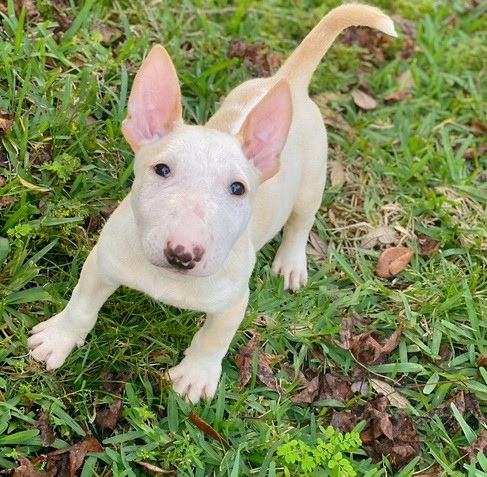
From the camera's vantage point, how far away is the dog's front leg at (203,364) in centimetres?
410

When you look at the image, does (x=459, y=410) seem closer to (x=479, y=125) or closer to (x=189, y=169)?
(x=189, y=169)

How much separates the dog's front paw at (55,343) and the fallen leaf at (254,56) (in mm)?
2709

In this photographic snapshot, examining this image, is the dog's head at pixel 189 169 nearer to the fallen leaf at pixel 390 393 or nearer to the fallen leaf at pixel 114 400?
the fallen leaf at pixel 114 400

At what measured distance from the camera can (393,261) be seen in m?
5.44

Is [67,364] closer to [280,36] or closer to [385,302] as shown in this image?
[385,302]

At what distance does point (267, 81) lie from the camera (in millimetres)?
4492

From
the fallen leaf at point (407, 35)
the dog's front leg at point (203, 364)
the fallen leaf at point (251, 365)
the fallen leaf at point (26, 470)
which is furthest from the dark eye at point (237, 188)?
the fallen leaf at point (407, 35)

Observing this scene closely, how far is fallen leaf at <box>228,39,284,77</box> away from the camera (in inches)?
239

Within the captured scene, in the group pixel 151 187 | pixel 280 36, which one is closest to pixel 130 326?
pixel 151 187

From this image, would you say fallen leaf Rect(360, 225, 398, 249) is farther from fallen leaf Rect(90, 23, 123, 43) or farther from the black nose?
the black nose

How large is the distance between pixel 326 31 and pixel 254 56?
1675mm

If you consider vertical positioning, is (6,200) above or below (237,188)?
below

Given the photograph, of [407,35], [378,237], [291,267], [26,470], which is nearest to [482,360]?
[378,237]

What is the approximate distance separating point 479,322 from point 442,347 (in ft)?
0.95
